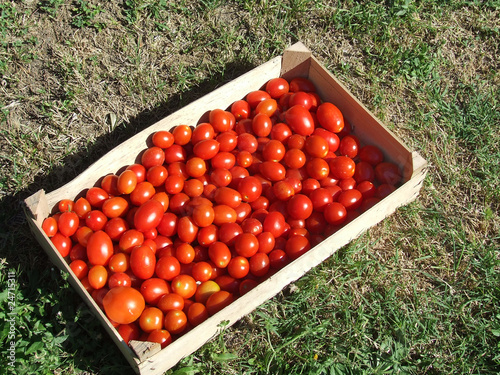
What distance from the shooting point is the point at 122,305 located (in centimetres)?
257

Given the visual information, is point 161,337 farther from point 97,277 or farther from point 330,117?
point 330,117

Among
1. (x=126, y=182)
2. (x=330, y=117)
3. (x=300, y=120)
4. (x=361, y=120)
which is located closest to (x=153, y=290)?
(x=126, y=182)

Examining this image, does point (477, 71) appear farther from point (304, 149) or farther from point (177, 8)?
point (177, 8)

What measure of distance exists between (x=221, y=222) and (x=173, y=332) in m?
0.66

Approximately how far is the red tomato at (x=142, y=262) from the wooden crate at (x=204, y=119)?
28 centimetres

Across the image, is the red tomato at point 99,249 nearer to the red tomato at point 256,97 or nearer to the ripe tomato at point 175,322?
the ripe tomato at point 175,322

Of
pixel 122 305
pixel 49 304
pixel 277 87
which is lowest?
pixel 49 304

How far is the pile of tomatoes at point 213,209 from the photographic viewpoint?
2738 millimetres

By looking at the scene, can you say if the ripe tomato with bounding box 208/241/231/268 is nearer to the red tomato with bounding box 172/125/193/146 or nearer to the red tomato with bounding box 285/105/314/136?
the red tomato with bounding box 172/125/193/146

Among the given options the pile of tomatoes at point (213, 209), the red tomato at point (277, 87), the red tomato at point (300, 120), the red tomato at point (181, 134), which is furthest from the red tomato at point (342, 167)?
the red tomato at point (181, 134)

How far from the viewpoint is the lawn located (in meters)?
2.81

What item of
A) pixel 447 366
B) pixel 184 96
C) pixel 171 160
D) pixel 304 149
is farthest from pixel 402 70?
pixel 447 366

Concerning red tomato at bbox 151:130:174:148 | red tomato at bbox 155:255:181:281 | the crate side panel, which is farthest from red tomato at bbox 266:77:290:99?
red tomato at bbox 155:255:181:281

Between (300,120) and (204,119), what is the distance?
2.08 feet
